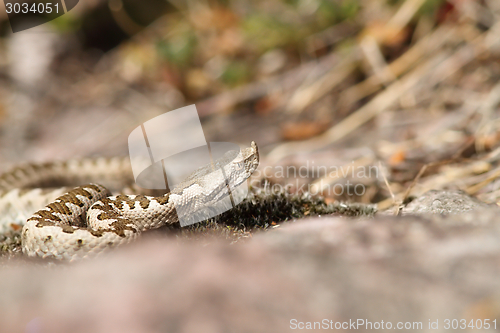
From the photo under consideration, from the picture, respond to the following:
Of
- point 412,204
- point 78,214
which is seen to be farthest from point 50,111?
point 412,204

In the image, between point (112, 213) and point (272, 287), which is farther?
point (112, 213)

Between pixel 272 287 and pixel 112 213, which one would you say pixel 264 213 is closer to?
pixel 112 213

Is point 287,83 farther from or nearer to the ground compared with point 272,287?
farther from the ground

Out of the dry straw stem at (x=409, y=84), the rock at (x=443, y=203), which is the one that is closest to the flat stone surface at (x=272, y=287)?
the rock at (x=443, y=203)

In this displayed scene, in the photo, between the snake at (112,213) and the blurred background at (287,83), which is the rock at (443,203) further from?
the snake at (112,213)

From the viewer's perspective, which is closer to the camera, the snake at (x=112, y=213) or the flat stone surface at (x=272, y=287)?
the flat stone surface at (x=272, y=287)

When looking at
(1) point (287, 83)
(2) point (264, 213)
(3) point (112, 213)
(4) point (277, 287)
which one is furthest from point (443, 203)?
(1) point (287, 83)

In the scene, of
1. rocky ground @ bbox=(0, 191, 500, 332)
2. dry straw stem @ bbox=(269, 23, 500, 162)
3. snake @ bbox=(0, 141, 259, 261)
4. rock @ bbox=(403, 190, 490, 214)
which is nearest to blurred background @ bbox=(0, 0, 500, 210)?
dry straw stem @ bbox=(269, 23, 500, 162)

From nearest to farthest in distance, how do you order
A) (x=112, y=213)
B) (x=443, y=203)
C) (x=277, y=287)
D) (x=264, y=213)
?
→ 1. (x=277, y=287)
2. (x=443, y=203)
3. (x=112, y=213)
4. (x=264, y=213)

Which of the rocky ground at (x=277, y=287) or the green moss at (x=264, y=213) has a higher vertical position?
the rocky ground at (x=277, y=287)
